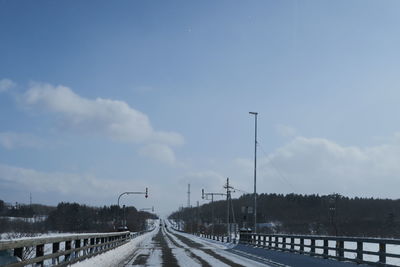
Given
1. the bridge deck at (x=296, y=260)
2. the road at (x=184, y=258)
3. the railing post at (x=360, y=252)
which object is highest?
the railing post at (x=360, y=252)

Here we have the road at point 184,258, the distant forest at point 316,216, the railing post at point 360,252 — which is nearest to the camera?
the railing post at point 360,252

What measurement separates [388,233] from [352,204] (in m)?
23.8

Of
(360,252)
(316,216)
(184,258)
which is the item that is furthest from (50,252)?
(316,216)

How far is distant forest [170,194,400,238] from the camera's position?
358 feet

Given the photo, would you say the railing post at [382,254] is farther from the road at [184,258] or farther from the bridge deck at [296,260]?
the road at [184,258]

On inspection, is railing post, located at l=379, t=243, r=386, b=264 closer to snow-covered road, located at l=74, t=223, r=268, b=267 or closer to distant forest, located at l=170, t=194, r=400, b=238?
snow-covered road, located at l=74, t=223, r=268, b=267

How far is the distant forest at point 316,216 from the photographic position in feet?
358

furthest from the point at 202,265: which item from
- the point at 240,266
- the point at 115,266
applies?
the point at 115,266

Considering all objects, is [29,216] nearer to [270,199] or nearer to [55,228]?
[55,228]

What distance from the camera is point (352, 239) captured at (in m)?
18.2

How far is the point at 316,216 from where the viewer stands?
14588 cm

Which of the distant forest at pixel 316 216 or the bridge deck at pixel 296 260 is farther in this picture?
the distant forest at pixel 316 216

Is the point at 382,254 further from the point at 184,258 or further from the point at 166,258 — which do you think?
the point at 166,258

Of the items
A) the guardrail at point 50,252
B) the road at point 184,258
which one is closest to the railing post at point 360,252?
the road at point 184,258
